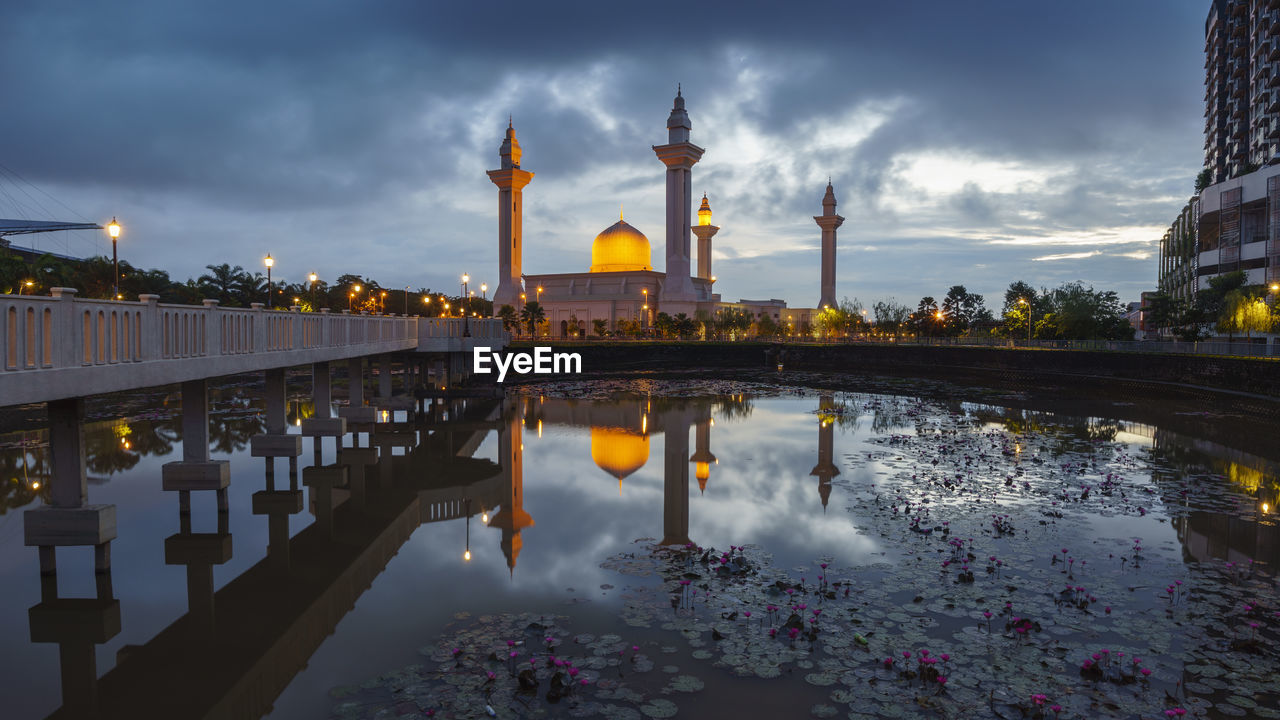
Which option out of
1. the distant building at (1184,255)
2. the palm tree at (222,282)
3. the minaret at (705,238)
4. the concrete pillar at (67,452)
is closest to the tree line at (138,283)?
the palm tree at (222,282)

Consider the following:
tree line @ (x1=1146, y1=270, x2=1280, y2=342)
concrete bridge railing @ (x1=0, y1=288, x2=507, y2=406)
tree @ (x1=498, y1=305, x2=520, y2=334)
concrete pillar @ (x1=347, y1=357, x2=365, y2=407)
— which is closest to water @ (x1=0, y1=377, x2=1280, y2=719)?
concrete bridge railing @ (x1=0, y1=288, x2=507, y2=406)

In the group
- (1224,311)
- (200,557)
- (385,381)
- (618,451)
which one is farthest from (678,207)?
(200,557)

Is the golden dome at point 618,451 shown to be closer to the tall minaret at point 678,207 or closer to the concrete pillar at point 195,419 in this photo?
the concrete pillar at point 195,419

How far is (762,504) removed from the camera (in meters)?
17.8

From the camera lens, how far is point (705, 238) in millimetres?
116250

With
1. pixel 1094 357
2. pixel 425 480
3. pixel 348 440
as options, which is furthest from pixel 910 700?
pixel 1094 357

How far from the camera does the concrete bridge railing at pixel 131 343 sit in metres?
10.1

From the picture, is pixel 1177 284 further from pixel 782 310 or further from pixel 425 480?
pixel 425 480

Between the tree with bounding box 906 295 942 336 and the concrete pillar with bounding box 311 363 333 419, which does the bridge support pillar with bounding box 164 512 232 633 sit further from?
the tree with bounding box 906 295 942 336

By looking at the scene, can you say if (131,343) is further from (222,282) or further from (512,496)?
(222,282)

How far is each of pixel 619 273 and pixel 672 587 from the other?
86.4 metres

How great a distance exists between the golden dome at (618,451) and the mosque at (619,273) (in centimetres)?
5914

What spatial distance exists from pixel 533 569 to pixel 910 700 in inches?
277

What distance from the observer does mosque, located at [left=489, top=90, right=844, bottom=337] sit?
89.3m
